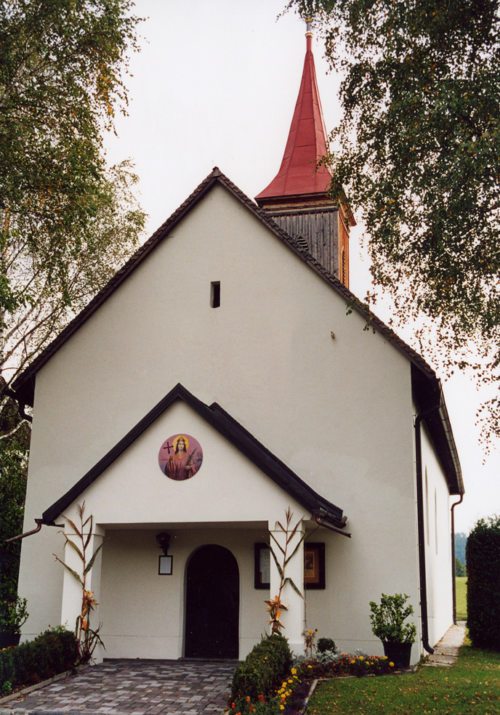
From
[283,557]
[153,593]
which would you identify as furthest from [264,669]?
[153,593]

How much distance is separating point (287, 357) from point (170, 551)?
4.77 metres

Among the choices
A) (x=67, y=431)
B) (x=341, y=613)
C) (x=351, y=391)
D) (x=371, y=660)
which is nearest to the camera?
(x=371, y=660)

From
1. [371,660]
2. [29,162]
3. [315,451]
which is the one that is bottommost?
[371,660]

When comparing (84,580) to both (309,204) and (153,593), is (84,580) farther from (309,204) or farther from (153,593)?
(309,204)

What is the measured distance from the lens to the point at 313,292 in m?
16.5

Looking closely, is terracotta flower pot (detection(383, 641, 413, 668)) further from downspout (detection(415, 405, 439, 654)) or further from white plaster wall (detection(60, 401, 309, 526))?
white plaster wall (detection(60, 401, 309, 526))

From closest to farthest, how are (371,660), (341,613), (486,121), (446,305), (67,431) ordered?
(486,121), (446,305), (371,660), (341,613), (67,431)

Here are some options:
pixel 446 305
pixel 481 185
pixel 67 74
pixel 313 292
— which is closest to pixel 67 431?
pixel 313 292

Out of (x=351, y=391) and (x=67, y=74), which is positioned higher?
(x=67, y=74)

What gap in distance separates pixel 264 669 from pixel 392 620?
4242mm

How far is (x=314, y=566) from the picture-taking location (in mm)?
15148

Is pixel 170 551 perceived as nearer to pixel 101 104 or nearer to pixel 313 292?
pixel 313 292

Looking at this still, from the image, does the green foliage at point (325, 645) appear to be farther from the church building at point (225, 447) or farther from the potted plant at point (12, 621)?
the potted plant at point (12, 621)

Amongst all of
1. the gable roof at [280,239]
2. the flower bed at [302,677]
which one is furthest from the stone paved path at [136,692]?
the gable roof at [280,239]
